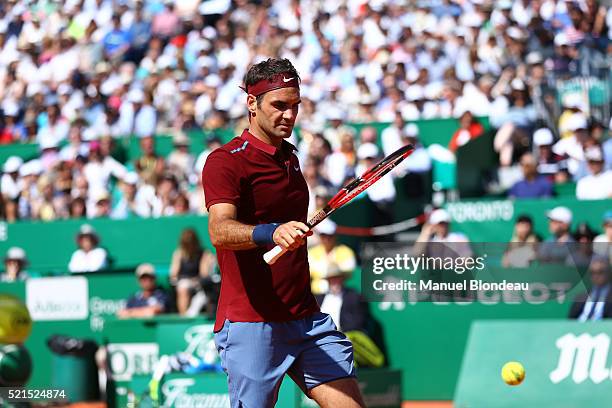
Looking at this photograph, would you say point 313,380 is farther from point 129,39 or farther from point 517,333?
point 129,39

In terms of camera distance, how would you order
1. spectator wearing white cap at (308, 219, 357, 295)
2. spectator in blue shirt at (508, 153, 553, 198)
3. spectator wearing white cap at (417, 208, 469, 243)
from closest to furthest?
spectator wearing white cap at (308, 219, 357, 295)
spectator wearing white cap at (417, 208, 469, 243)
spectator in blue shirt at (508, 153, 553, 198)

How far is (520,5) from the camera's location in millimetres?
16547

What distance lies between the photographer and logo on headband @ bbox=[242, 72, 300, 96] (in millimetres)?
5230

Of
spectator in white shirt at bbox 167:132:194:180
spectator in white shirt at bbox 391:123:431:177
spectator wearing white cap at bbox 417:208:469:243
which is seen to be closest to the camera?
spectator wearing white cap at bbox 417:208:469:243

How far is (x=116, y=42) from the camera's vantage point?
20531mm

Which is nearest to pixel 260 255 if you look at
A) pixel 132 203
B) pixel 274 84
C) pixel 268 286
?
pixel 268 286

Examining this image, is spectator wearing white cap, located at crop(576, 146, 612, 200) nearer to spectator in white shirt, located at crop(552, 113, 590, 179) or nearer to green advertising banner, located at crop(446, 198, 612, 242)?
spectator in white shirt, located at crop(552, 113, 590, 179)

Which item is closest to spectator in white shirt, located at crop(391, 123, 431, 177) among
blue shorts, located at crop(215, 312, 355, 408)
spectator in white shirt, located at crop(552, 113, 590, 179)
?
spectator in white shirt, located at crop(552, 113, 590, 179)

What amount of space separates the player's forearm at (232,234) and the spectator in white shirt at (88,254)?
29.8 feet

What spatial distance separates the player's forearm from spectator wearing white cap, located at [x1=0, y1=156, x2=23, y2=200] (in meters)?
12.0

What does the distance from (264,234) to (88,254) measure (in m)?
9.62

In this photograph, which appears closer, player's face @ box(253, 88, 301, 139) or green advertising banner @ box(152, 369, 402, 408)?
player's face @ box(253, 88, 301, 139)

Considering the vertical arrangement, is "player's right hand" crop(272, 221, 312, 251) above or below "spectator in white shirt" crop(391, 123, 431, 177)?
above

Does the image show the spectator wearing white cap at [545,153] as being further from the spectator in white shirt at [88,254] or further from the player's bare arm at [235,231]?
the player's bare arm at [235,231]
